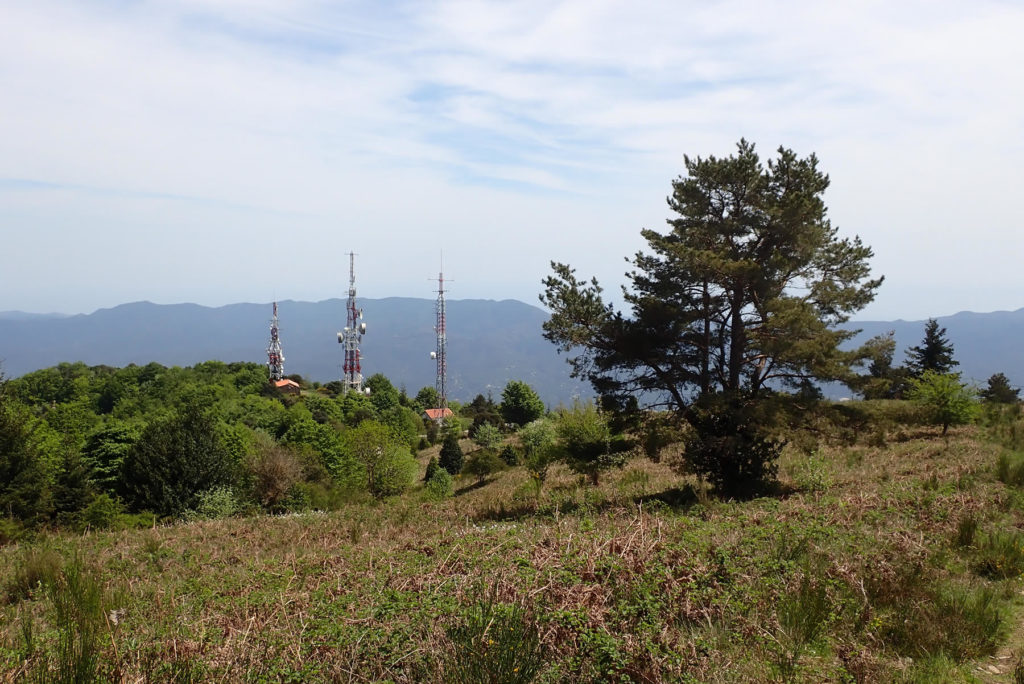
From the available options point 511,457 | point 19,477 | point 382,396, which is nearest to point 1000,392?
point 511,457

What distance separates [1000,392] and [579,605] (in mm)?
35747

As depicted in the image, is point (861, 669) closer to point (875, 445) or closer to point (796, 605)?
point (796, 605)

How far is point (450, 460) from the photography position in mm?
44969

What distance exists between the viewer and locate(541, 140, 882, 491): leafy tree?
Answer: 14773 mm

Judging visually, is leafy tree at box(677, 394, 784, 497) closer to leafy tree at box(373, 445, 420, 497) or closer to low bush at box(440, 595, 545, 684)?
low bush at box(440, 595, 545, 684)

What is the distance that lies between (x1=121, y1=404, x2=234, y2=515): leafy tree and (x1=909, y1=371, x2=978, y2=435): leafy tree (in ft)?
102

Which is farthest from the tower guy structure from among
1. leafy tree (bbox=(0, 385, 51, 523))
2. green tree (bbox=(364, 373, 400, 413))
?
leafy tree (bbox=(0, 385, 51, 523))

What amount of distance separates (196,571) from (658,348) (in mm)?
11445

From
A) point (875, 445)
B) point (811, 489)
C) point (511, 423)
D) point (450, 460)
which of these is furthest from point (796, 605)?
point (511, 423)

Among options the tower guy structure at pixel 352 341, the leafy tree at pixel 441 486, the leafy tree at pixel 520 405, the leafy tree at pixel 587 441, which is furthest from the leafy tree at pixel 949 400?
the tower guy structure at pixel 352 341

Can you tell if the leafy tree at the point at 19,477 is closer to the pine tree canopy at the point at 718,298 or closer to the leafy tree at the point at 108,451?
the leafy tree at the point at 108,451

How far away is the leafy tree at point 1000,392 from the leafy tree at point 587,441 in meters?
17.8

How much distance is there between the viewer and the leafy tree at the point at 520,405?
70.0 m

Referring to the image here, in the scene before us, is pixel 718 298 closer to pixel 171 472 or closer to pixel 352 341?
pixel 171 472
